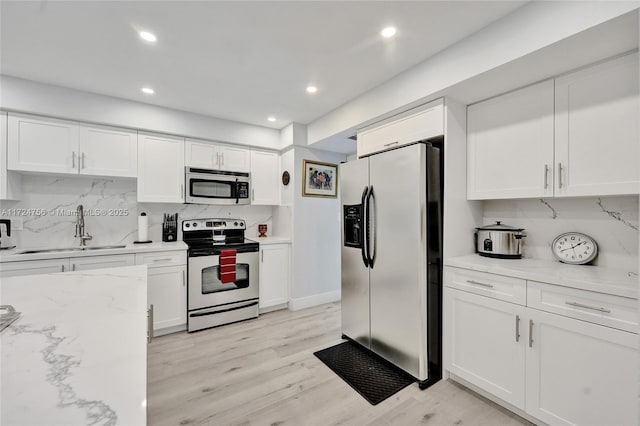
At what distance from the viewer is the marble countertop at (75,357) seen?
0.54m

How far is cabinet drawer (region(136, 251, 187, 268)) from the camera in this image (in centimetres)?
277

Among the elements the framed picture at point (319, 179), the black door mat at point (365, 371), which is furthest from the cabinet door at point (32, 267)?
the framed picture at point (319, 179)

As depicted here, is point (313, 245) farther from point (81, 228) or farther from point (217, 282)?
point (81, 228)

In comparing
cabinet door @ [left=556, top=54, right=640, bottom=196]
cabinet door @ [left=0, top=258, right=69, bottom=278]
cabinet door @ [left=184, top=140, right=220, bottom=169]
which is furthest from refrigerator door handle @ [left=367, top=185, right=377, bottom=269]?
cabinet door @ [left=0, top=258, right=69, bottom=278]

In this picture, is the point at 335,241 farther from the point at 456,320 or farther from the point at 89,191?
the point at 89,191

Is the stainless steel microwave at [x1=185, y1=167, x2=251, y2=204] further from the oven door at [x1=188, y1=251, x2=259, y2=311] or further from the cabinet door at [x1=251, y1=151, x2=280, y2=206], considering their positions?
the oven door at [x1=188, y1=251, x2=259, y2=311]

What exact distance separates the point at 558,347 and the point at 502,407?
0.61 meters

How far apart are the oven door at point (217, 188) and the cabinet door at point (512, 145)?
2.59 metres

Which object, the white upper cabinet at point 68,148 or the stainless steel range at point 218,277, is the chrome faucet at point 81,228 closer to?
the white upper cabinet at point 68,148

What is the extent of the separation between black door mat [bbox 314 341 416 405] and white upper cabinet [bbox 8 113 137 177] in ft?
9.18

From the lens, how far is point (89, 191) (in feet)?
9.85

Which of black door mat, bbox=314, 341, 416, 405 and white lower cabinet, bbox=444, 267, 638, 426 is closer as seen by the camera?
white lower cabinet, bbox=444, 267, 638, 426

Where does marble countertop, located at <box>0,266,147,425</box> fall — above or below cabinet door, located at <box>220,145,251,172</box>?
below

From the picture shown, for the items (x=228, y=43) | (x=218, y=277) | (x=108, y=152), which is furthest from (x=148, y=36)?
(x=218, y=277)
